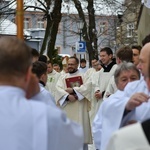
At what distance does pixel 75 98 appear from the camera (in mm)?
10945

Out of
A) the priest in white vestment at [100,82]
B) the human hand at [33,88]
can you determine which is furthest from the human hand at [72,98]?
the human hand at [33,88]

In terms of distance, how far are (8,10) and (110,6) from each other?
214 inches

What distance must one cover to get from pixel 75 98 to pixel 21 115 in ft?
25.4

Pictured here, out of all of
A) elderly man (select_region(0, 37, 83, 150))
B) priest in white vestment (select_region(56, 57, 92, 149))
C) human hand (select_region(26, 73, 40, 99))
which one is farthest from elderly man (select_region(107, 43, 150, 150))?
priest in white vestment (select_region(56, 57, 92, 149))

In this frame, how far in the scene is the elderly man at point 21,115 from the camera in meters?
3.19

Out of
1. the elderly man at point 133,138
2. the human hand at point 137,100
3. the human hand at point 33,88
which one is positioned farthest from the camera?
the human hand at point 33,88

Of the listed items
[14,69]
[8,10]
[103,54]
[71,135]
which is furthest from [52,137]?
[8,10]

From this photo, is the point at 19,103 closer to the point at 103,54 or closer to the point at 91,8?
the point at 103,54

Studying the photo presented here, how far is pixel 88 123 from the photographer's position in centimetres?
1119

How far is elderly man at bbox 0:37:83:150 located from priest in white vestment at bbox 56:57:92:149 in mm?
7376

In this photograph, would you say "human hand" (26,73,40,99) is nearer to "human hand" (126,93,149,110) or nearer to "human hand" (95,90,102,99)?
"human hand" (126,93,149,110)

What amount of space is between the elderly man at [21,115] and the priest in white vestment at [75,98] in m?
7.38

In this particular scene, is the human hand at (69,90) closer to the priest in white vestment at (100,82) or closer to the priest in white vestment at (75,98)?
the priest in white vestment at (75,98)

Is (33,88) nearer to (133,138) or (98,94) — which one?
(133,138)
